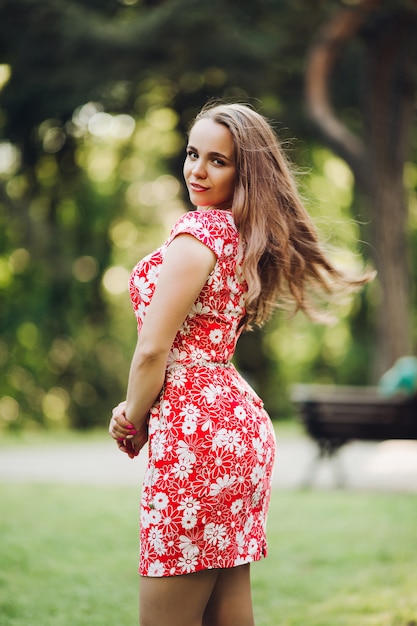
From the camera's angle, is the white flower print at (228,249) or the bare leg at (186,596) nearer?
the bare leg at (186,596)

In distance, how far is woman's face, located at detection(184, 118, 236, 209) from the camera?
2643mm

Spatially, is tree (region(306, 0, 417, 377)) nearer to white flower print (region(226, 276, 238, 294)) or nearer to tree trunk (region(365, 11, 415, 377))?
tree trunk (region(365, 11, 415, 377))

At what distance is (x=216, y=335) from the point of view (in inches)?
101

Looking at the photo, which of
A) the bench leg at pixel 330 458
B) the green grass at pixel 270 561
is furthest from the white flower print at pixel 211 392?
the bench leg at pixel 330 458

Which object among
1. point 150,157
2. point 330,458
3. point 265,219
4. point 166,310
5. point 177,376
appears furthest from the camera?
point 150,157

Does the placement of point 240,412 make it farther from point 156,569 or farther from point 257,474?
point 156,569

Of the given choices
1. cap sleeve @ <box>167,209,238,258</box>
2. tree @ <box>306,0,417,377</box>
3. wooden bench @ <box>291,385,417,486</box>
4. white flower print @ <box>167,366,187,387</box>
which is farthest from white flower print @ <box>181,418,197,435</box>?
tree @ <box>306,0,417,377</box>

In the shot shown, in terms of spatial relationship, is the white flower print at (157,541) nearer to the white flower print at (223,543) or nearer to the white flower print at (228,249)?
the white flower print at (223,543)

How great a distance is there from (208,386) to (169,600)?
1.96ft

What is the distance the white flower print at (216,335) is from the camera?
8.39ft

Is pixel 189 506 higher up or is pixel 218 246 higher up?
pixel 218 246

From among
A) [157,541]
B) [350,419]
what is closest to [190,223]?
[157,541]

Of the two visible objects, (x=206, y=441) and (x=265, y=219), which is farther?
(x=265, y=219)

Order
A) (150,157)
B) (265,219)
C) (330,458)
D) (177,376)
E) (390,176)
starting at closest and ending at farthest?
(177,376)
(265,219)
(330,458)
(390,176)
(150,157)
